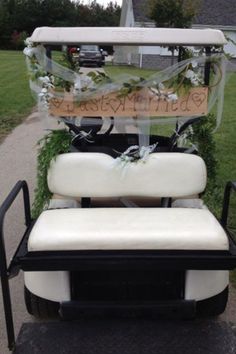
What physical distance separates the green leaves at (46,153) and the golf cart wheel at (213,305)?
4.10 ft

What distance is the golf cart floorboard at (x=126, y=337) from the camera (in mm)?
2543

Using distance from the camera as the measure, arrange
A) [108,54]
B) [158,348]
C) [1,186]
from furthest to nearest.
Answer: [1,186] → [108,54] → [158,348]

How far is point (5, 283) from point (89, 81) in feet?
4.73

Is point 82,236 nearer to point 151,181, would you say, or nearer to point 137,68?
point 151,181

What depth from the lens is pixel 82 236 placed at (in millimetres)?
2371

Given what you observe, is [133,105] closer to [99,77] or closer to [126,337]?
[99,77]

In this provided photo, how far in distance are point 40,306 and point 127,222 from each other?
28.7 inches

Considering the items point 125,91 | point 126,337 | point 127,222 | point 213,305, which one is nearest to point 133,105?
point 125,91

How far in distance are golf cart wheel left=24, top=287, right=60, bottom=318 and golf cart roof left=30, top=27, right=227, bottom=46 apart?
1.50m

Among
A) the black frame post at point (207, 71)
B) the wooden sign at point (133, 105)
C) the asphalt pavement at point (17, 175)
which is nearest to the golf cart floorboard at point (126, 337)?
the asphalt pavement at point (17, 175)

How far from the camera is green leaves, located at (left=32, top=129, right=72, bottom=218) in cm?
321

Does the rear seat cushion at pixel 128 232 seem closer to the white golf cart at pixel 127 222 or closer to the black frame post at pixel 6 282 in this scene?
the white golf cart at pixel 127 222

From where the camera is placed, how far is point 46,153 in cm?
321

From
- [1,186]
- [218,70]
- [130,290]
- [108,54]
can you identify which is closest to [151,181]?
[130,290]
